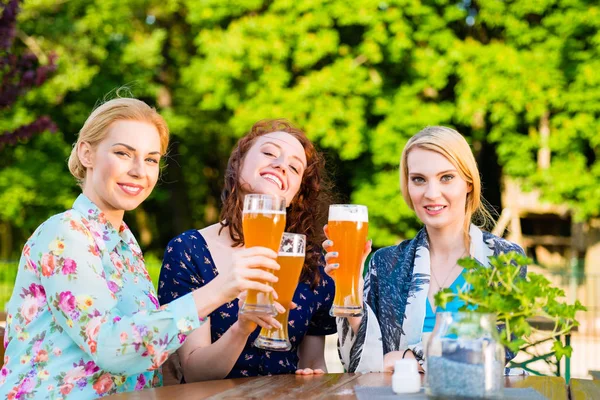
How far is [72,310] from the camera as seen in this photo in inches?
93.7

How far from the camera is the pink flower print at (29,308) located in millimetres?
2537

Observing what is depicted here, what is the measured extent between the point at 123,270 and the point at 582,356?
448 inches

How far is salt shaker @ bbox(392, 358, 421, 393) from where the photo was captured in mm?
2316

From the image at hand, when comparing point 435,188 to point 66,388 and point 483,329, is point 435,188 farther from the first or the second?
point 66,388

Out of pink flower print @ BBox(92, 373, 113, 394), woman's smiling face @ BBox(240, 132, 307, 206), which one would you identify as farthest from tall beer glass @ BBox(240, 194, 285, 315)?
woman's smiling face @ BBox(240, 132, 307, 206)

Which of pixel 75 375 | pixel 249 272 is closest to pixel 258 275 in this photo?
pixel 249 272

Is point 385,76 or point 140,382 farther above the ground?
point 385,76

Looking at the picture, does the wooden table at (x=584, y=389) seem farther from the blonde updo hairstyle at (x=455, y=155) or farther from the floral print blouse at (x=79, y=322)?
the floral print blouse at (x=79, y=322)

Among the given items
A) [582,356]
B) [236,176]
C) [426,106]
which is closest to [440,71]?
[426,106]

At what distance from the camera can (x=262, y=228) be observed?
92.2 inches

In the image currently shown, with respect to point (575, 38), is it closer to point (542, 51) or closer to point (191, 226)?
point (542, 51)

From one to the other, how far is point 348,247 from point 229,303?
0.82 metres

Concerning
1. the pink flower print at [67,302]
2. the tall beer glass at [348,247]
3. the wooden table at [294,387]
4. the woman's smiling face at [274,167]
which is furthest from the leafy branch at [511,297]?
the woman's smiling face at [274,167]

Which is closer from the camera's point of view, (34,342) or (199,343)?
(34,342)
